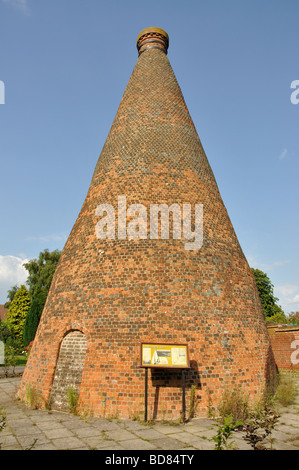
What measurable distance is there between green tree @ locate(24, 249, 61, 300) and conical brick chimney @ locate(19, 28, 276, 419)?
28.0 m

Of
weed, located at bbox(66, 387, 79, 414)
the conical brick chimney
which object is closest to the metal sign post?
the conical brick chimney

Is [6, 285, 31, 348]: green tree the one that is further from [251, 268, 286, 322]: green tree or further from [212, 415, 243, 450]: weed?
[212, 415, 243, 450]: weed

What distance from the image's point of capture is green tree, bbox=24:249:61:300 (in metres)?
35.6

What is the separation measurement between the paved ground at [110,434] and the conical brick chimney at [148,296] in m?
0.45

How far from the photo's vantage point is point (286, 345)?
614 inches

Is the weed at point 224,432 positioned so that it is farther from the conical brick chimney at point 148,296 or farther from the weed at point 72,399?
the weed at point 72,399

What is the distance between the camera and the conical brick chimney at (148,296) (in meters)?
6.86

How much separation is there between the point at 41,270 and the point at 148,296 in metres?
31.6

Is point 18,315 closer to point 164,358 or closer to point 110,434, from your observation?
point 164,358

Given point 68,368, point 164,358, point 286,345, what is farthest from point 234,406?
point 286,345

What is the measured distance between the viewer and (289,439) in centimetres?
548

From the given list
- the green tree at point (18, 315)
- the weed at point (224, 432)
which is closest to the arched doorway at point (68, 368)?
the weed at point (224, 432)
